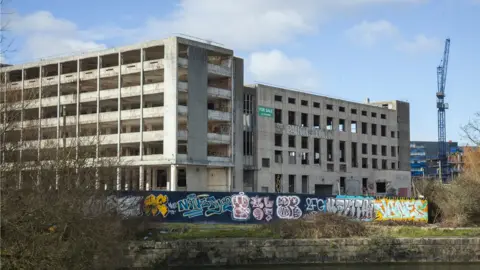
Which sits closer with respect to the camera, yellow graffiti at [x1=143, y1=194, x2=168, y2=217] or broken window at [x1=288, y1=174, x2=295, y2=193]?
yellow graffiti at [x1=143, y1=194, x2=168, y2=217]

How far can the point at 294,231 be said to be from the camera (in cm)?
3594

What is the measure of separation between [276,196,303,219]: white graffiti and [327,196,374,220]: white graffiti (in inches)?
114

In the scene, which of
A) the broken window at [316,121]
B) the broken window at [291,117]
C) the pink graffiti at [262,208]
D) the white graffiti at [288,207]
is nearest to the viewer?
the pink graffiti at [262,208]

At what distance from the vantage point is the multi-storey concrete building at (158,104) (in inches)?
2699

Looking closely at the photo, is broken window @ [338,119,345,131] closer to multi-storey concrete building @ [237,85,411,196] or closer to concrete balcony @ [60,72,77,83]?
multi-storey concrete building @ [237,85,411,196]

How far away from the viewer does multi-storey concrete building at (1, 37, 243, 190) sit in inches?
2699

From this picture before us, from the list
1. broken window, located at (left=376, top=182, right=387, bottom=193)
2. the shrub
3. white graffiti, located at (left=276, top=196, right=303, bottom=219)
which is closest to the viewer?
the shrub

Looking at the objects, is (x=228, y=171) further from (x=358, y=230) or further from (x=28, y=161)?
(x=28, y=161)

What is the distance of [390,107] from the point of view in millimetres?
105062

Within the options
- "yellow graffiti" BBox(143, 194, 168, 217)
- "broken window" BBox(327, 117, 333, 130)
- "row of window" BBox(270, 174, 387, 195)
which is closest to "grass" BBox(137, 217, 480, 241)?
"yellow graffiti" BBox(143, 194, 168, 217)

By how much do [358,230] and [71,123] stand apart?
49.2 metres

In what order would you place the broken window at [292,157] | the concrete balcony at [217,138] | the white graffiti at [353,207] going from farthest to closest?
the broken window at [292,157] → the concrete balcony at [217,138] → the white graffiti at [353,207]

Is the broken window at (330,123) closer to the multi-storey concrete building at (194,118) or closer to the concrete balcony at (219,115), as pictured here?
the multi-storey concrete building at (194,118)

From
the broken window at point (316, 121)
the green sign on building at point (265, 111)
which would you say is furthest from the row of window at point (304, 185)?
the green sign on building at point (265, 111)
